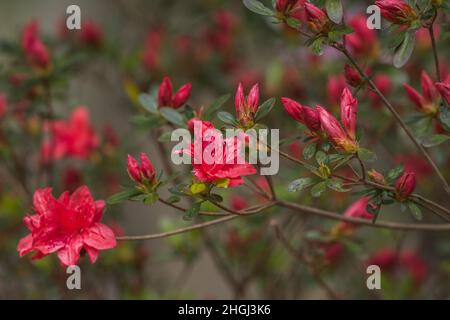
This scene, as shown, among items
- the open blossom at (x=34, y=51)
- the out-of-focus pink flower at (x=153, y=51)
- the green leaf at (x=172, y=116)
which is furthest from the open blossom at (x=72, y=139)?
the green leaf at (x=172, y=116)

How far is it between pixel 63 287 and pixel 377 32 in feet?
3.65

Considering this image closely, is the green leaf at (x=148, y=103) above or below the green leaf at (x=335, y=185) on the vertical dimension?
above

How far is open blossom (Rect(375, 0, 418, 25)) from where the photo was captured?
1193 millimetres

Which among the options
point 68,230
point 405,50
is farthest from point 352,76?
point 68,230

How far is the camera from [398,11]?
1.20m

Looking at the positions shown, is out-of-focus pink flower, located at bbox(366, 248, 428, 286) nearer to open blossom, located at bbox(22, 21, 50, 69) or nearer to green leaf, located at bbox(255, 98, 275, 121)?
green leaf, located at bbox(255, 98, 275, 121)

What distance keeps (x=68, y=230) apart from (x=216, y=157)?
308 millimetres

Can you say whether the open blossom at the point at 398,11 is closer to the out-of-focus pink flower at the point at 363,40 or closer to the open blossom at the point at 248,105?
the open blossom at the point at 248,105

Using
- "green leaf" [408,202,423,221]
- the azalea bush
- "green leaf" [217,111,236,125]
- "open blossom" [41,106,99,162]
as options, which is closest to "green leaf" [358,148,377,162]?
the azalea bush

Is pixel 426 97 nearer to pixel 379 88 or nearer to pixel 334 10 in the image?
pixel 334 10

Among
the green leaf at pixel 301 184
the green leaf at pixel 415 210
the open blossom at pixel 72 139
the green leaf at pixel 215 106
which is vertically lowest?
the green leaf at pixel 415 210

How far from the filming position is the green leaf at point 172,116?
4.56 ft
